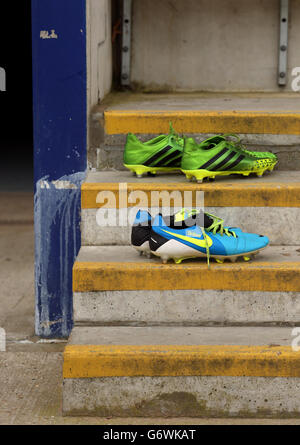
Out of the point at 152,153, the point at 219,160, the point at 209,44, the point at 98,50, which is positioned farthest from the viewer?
the point at 209,44

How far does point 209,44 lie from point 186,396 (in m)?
3.02

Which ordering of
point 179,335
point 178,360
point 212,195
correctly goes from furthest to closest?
point 212,195 < point 179,335 < point 178,360

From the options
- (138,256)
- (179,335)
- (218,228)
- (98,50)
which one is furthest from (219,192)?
(98,50)

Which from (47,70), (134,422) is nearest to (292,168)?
(47,70)

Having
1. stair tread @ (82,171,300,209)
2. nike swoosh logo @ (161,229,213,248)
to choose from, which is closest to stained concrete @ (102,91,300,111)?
stair tread @ (82,171,300,209)

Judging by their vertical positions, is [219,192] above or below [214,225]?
above

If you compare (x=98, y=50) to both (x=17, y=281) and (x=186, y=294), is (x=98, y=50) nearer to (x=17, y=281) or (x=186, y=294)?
(x=17, y=281)

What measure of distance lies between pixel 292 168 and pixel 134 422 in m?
1.74

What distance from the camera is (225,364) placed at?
303cm

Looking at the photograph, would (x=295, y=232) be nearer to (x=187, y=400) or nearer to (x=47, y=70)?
(x=187, y=400)

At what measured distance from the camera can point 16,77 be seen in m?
13.5

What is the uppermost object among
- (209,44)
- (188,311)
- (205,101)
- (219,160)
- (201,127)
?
(209,44)

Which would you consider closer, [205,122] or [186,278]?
[186,278]

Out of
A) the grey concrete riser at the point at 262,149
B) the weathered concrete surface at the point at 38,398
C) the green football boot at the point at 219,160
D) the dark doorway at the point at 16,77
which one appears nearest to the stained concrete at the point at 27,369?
the weathered concrete surface at the point at 38,398
